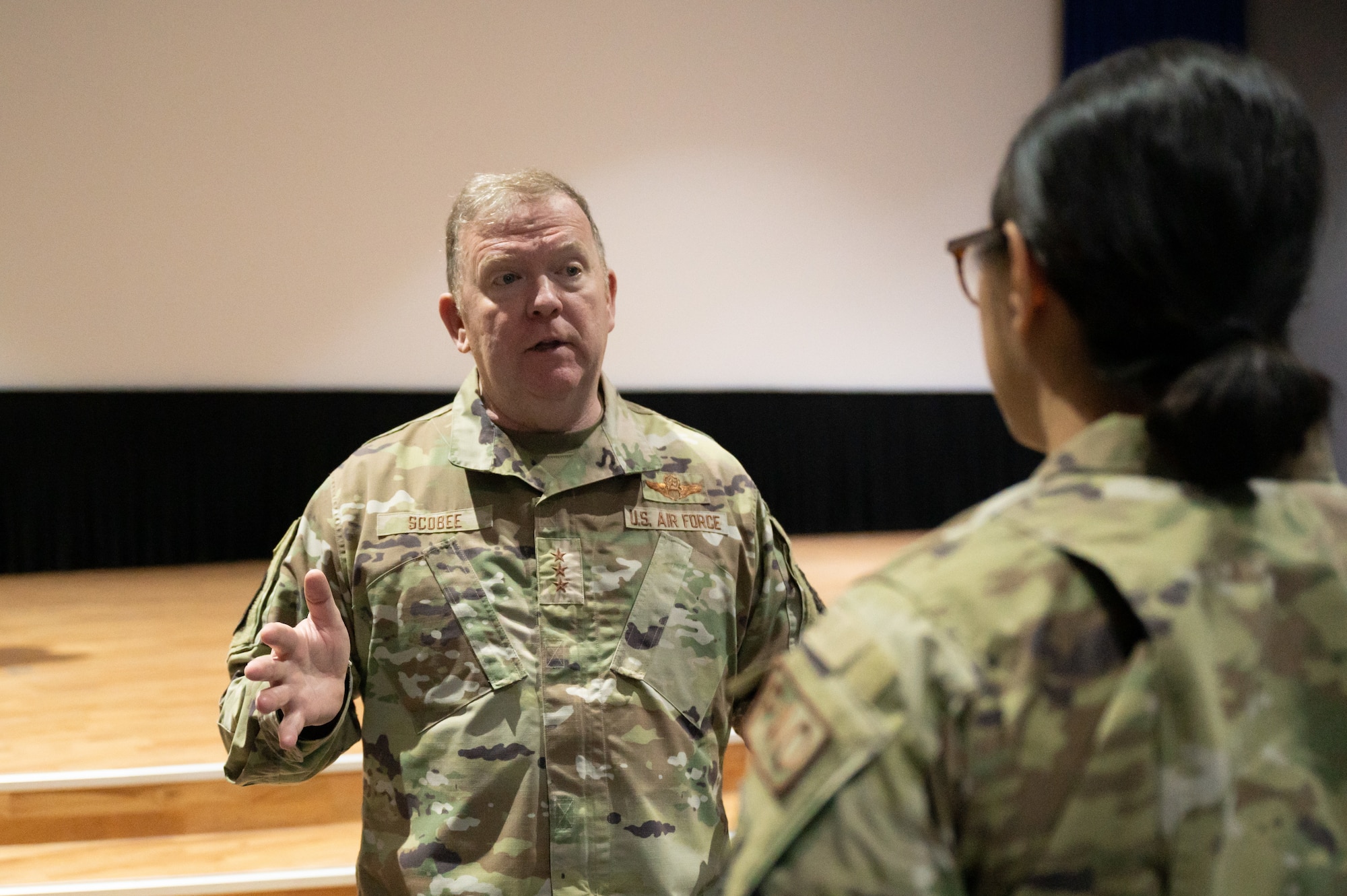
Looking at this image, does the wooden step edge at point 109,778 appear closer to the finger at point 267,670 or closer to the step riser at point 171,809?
the step riser at point 171,809

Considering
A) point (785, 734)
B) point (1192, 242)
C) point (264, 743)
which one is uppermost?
point (1192, 242)

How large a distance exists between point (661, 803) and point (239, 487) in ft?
16.5

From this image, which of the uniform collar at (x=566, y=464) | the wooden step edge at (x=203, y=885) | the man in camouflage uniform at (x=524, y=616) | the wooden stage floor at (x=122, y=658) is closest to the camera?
the man in camouflage uniform at (x=524, y=616)

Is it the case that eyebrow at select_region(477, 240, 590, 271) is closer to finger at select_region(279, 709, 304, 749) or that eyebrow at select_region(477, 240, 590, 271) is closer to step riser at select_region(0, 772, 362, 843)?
finger at select_region(279, 709, 304, 749)

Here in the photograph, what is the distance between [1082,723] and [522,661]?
881 millimetres

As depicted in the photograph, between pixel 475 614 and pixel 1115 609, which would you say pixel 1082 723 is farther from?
pixel 475 614

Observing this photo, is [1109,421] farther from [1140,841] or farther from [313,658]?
[313,658]

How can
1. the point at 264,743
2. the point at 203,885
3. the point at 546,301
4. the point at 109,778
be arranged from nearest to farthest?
the point at 264,743 → the point at 546,301 → the point at 203,885 → the point at 109,778

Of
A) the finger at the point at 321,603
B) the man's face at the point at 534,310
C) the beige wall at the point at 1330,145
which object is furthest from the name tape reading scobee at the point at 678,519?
the beige wall at the point at 1330,145

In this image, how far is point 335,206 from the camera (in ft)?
18.9

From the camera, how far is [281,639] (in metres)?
1.18

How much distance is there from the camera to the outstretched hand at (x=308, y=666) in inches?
46.4

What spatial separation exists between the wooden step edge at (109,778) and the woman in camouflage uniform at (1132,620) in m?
2.32

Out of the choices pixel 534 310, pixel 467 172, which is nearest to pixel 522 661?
pixel 534 310
